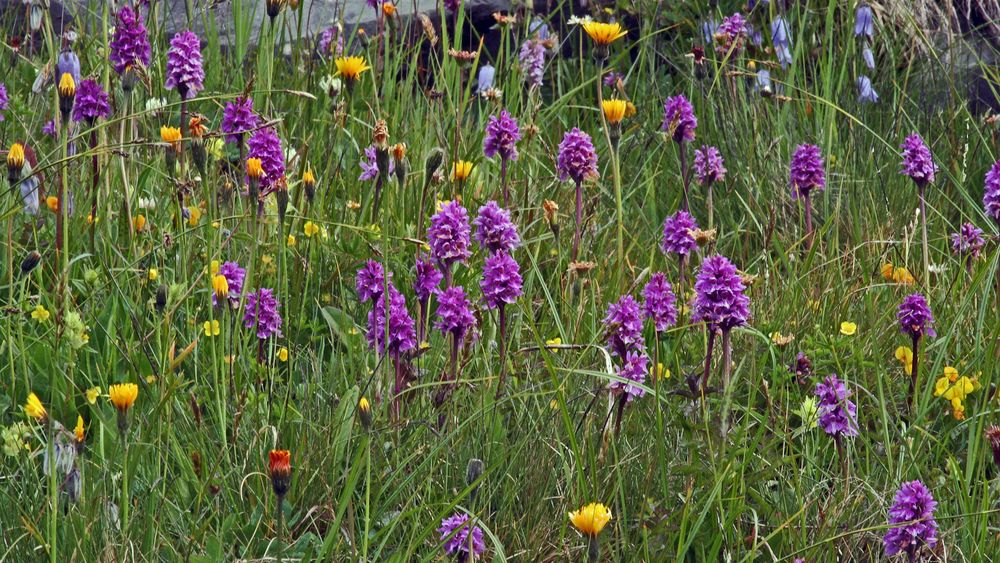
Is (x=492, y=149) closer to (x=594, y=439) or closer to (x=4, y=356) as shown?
(x=594, y=439)

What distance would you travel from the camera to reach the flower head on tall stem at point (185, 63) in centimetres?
256

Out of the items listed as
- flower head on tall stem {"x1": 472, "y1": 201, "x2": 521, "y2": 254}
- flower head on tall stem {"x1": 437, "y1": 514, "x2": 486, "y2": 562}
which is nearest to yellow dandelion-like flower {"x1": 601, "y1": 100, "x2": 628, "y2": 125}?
flower head on tall stem {"x1": 472, "y1": 201, "x2": 521, "y2": 254}

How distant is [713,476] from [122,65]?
1.61 metres

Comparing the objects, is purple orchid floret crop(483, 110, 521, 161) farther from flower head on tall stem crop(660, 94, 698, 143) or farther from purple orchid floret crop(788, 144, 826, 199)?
purple orchid floret crop(788, 144, 826, 199)

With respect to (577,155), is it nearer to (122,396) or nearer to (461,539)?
(461,539)

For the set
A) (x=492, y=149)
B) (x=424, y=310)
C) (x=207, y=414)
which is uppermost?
(x=492, y=149)

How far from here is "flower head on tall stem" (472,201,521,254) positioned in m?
2.02

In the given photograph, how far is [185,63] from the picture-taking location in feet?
8.43

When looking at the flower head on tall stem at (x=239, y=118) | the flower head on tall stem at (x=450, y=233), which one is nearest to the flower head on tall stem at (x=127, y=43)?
the flower head on tall stem at (x=239, y=118)

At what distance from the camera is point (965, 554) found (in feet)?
5.79

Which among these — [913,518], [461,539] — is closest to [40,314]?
[461,539]

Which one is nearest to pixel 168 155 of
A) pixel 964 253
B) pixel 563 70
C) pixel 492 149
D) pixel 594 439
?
pixel 492 149

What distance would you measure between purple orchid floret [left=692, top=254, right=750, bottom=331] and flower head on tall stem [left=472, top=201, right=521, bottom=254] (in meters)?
0.36

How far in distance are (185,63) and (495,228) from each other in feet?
3.07
